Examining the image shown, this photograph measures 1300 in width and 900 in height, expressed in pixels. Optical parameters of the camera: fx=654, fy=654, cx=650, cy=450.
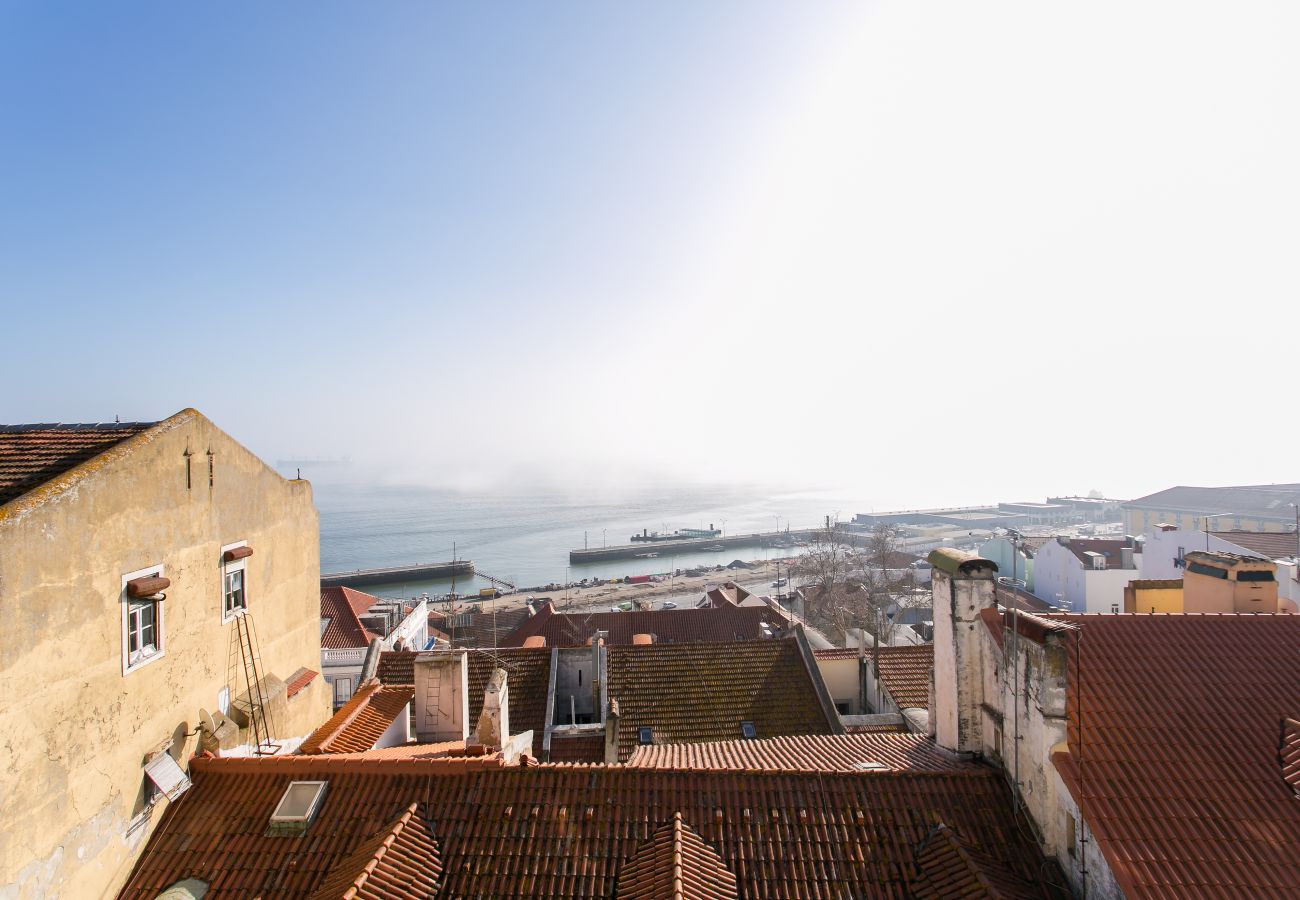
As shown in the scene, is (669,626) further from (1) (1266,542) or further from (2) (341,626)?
(1) (1266,542)

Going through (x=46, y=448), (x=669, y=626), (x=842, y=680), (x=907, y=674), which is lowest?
(x=669, y=626)

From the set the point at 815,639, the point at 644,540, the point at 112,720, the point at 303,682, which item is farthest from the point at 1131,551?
the point at 644,540

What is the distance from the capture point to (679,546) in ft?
374

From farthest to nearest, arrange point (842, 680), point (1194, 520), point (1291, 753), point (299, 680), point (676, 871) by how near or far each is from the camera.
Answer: point (1194, 520) → point (842, 680) → point (299, 680) → point (1291, 753) → point (676, 871)

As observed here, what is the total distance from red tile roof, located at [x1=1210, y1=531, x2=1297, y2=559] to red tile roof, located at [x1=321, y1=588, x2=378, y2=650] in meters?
35.0

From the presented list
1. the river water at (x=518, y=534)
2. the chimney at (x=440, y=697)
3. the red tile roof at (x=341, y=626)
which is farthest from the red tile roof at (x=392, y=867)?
the river water at (x=518, y=534)

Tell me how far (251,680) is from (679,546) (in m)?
107

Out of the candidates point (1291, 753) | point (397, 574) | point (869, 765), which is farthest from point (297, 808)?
point (397, 574)

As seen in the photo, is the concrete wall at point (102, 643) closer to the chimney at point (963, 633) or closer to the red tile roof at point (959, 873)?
the red tile roof at point (959, 873)

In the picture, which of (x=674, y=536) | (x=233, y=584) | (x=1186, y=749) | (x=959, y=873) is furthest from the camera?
(x=674, y=536)

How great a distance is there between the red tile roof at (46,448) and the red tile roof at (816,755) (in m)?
6.94

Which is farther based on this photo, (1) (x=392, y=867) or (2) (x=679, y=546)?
(2) (x=679, y=546)

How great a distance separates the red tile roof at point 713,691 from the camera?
47.1ft

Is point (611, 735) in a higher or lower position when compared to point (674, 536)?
higher
